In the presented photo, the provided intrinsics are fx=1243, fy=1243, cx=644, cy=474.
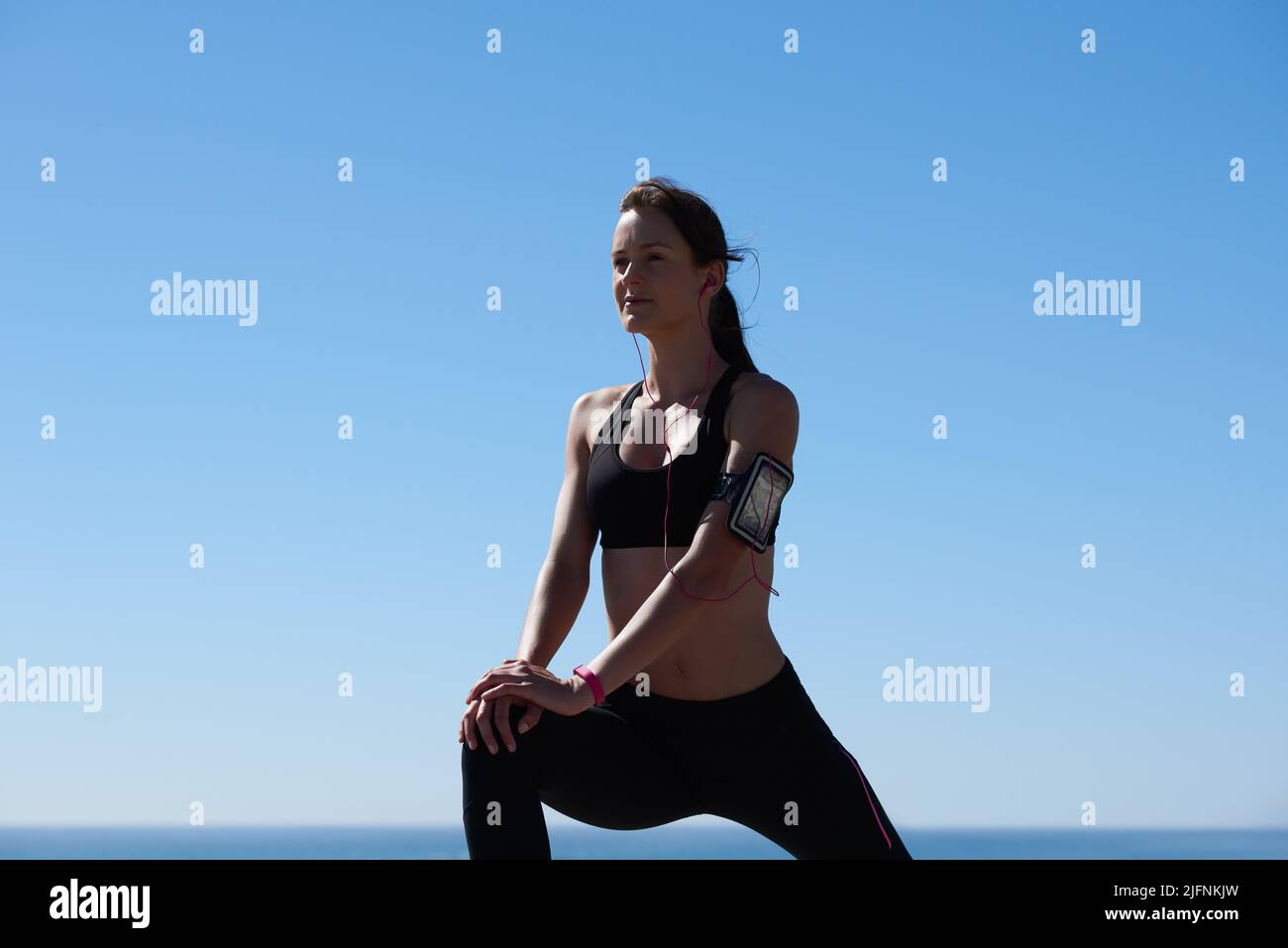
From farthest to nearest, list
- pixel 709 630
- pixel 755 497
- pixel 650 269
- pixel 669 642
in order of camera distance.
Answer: pixel 650 269 → pixel 709 630 → pixel 755 497 → pixel 669 642

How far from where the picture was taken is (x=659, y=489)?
13.5 ft

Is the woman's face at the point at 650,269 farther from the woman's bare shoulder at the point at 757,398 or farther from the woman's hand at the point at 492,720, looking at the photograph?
the woman's hand at the point at 492,720

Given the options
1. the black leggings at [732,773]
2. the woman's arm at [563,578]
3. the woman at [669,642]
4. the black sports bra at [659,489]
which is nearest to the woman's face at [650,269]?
the woman at [669,642]

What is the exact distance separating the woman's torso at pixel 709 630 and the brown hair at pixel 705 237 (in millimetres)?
324

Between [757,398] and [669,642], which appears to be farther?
[757,398]

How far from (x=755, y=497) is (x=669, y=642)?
524mm

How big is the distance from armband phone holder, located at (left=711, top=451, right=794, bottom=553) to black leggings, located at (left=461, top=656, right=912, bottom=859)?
21.2 inches

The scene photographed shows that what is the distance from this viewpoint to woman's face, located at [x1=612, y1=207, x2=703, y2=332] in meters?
4.22

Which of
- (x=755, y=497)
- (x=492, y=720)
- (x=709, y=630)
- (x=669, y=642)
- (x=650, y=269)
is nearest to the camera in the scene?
(x=492, y=720)

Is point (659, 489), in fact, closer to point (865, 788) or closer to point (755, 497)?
point (755, 497)

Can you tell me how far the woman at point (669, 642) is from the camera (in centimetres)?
353

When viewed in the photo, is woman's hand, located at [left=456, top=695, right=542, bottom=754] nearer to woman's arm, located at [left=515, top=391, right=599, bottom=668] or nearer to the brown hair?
woman's arm, located at [left=515, top=391, right=599, bottom=668]

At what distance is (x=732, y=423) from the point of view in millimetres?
4094

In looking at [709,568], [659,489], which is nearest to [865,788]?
[709,568]
